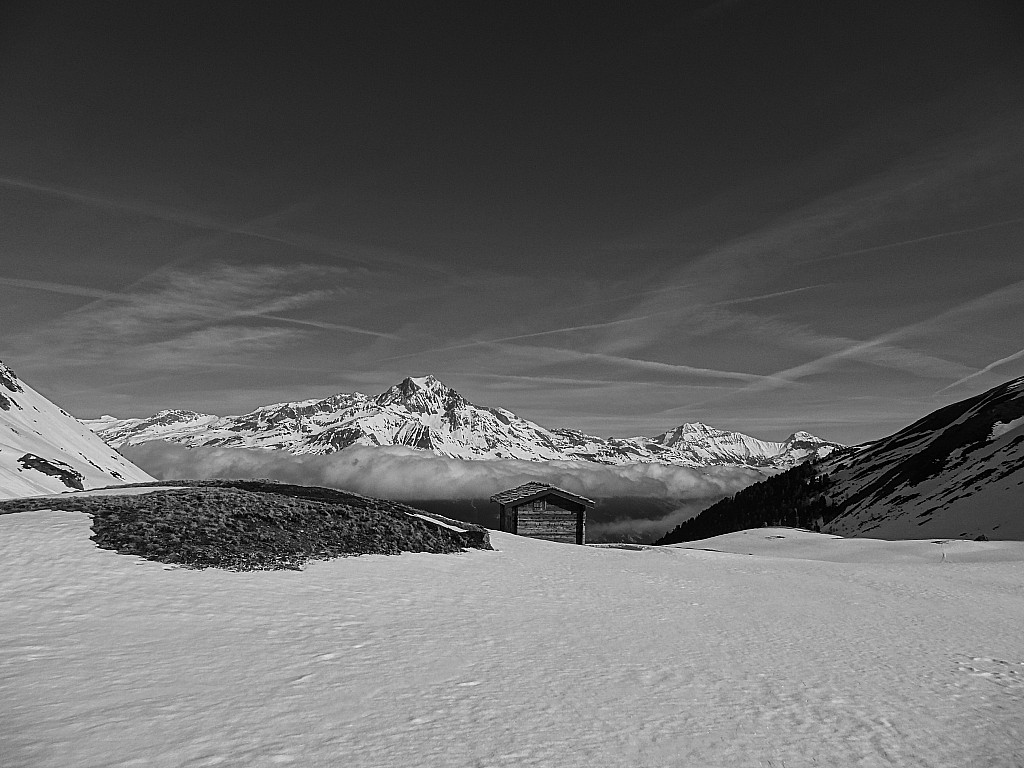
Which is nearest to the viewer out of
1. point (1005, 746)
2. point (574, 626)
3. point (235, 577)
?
point (1005, 746)

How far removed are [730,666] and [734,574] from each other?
1736 cm

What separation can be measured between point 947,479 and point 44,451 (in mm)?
161091

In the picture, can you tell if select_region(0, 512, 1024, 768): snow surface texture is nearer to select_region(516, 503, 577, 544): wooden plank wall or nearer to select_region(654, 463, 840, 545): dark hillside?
select_region(516, 503, 577, 544): wooden plank wall

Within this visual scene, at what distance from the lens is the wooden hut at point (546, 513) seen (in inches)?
1815

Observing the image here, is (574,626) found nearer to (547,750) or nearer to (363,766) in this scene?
(547,750)

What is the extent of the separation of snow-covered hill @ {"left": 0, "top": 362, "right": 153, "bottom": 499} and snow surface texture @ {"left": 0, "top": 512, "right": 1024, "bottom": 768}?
79926 millimetres

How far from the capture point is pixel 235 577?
16469 mm

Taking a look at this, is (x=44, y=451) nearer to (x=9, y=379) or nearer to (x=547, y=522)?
(x=9, y=379)

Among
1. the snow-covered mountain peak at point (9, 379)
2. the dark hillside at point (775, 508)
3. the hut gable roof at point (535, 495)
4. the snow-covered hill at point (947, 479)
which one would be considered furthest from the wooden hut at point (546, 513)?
the snow-covered mountain peak at point (9, 379)

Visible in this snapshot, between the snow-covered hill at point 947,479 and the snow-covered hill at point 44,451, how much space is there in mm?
103496

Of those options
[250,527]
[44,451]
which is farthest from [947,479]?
[44,451]

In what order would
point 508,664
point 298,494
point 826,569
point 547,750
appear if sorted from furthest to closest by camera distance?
point 826,569
point 298,494
point 508,664
point 547,750

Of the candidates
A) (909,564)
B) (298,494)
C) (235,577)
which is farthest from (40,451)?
(909,564)

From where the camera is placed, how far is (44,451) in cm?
12938
